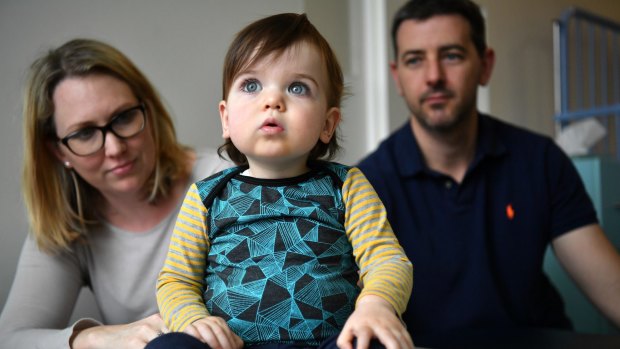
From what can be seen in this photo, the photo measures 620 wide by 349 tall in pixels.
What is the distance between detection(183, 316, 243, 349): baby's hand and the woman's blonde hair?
0.57 meters

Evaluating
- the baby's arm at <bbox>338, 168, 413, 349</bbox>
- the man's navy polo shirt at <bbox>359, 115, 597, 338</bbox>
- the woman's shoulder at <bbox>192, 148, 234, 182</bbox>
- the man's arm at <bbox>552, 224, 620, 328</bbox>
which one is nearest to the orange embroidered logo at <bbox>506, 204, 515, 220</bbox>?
the man's navy polo shirt at <bbox>359, 115, 597, 338</bbox>

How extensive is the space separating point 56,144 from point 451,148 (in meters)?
0.90

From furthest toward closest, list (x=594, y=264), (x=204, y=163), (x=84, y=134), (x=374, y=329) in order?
(x=594, y=264), (x=204, y=163), (x=84, y=134), (x=374, y=329)

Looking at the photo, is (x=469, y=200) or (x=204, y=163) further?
(x=469, y=200)

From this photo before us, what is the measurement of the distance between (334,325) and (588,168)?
5.97 ft

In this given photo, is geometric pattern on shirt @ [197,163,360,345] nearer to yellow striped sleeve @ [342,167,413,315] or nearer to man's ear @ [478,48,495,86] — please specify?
yellow striped sleeve @ [342,167,413,315]

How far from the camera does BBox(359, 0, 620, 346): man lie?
1342mm

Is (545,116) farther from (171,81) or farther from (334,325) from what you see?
(334,325)

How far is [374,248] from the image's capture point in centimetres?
62

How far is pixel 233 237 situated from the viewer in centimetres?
63

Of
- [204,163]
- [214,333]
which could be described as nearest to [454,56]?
[204,163]

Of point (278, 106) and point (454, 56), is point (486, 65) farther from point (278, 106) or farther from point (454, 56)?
point (278, 106)

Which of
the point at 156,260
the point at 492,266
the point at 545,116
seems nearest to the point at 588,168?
the point at 492,266

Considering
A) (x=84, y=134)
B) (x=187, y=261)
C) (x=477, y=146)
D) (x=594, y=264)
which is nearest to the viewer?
(x=187, y=261)
